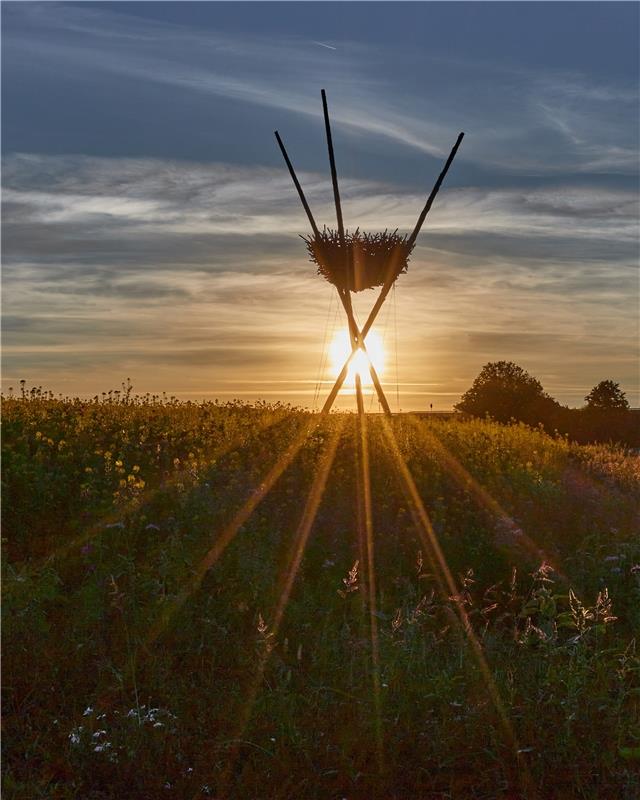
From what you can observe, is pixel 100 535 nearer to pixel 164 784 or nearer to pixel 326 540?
pixel 326 540

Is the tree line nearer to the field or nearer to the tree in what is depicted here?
the tree

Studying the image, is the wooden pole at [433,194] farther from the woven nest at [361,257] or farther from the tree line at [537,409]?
the tree line at [537,409]

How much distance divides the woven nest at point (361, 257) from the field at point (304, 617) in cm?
358

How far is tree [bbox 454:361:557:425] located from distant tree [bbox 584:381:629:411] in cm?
311

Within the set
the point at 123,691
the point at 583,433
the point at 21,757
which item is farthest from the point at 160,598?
the point at 583,433

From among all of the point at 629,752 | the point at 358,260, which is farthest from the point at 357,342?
the point at 629,752

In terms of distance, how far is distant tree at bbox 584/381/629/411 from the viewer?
84.1ft

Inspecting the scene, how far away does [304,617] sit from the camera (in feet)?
20.6

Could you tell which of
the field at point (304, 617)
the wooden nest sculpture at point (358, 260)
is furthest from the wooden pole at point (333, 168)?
the field at point (304, 617)

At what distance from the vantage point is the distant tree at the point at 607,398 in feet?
84.1

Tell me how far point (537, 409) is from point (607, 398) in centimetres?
358

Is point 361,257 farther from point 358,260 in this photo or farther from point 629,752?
point 629,752

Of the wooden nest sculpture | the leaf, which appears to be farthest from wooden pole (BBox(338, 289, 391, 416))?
the leaf

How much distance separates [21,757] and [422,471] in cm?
642
